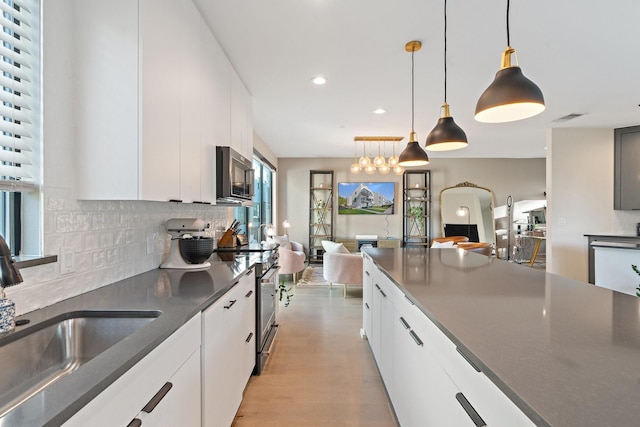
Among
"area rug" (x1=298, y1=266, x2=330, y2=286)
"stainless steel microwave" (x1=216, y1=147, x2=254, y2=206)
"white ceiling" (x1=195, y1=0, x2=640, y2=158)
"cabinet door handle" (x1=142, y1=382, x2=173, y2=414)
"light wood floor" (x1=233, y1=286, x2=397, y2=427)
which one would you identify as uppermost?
"white ceiling" (x1=195, y1=0, x2=640, y2=158)

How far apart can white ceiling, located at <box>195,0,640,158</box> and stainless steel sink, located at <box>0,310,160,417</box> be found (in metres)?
1.92

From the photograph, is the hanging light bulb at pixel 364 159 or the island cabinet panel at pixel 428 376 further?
the hanging light bulb at pixel 364 159

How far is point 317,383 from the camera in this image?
2328 mm

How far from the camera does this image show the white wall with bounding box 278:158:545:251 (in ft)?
25.3

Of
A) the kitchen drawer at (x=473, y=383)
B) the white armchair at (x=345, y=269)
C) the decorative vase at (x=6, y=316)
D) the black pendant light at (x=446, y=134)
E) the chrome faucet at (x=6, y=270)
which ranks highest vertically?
the black pendant light at (x=446, y=134)

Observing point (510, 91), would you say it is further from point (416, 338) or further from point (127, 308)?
point (127, 308)

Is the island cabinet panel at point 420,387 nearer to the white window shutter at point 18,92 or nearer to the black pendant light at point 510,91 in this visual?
the black pendant light at point 510,91

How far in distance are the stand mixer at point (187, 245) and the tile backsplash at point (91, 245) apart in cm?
9

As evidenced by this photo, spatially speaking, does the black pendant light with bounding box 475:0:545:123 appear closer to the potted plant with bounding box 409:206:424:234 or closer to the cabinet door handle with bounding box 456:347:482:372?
the cabinet door handle with bounding box 456:347:482:372

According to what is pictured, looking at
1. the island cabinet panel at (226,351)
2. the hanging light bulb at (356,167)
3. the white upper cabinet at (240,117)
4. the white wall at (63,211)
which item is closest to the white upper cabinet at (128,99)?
the white wall at (63,211)

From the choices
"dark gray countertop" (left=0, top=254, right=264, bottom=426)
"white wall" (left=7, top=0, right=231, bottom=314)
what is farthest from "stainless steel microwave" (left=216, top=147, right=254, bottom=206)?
"white wall" (left=7, top=0, right=231, bottom=314)

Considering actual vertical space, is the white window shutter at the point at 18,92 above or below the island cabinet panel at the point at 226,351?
above

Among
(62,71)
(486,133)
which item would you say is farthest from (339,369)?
(486,133)

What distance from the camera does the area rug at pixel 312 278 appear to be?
18.2 feet
